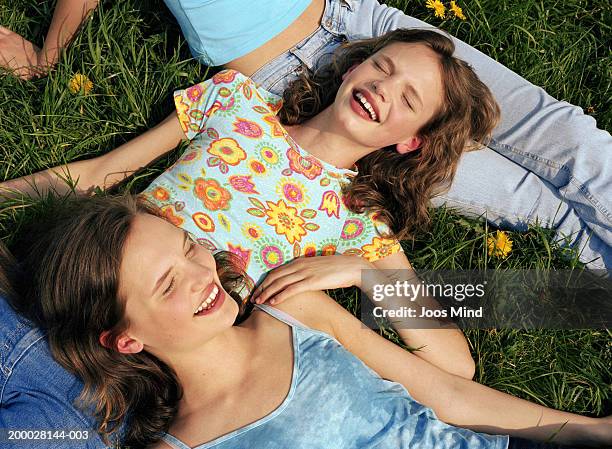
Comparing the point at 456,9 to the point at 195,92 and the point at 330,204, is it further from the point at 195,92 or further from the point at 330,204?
the point at 195,92

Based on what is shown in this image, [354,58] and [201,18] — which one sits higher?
[201,18]

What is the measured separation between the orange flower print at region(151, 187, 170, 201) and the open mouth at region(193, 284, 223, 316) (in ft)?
1.70

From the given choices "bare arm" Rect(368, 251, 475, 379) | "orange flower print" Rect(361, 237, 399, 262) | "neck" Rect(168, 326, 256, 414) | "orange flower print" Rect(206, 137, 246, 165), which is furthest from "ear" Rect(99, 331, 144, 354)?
"orange flower print" Rect(361, 237, 399, 262)

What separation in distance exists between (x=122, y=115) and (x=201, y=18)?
1.86 ft

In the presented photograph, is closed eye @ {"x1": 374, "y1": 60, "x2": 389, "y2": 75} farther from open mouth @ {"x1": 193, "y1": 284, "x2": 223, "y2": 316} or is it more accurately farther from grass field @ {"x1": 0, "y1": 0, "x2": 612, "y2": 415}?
open mouth @ {"x1": 193, "y1": 284, "x2": 223, "y2": 316}

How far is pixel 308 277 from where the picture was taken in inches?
104

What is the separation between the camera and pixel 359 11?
10.8ft

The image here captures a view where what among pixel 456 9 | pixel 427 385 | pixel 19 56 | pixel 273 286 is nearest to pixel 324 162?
pixel 273 286

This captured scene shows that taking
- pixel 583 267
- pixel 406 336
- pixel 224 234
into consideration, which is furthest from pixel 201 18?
pixel 583 267

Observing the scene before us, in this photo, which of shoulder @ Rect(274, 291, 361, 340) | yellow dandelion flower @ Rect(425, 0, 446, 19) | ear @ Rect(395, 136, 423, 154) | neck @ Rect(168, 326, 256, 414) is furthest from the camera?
yellow dandelion flower @ Rect(425, 0, 446, 19)

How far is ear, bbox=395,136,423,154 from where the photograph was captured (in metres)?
3.00

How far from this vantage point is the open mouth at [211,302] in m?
2.28

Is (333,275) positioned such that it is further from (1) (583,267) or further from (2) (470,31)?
(2) (470,31)

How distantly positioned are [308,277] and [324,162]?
555 mm
